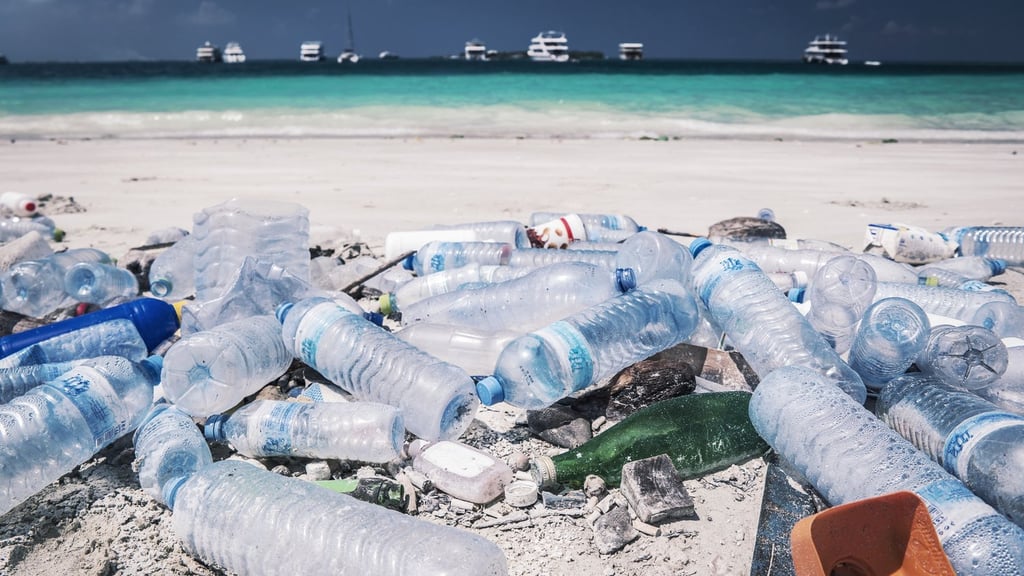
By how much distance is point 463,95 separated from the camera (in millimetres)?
17922

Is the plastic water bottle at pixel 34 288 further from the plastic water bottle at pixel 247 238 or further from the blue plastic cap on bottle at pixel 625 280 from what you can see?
the blue plastic cap on bottle at pixel 625 280

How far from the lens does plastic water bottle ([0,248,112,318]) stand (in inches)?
114

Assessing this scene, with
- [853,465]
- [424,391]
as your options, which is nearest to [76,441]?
[424,391]

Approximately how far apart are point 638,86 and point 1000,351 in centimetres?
1925

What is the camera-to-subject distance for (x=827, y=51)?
2221 inches

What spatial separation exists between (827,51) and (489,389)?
210ft

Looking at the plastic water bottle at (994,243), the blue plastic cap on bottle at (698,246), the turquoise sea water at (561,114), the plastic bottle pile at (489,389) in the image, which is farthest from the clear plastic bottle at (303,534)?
the turquoise sea water at (561,114)

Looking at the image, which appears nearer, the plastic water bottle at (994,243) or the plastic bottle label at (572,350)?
the plastic bottle label at (572,350)

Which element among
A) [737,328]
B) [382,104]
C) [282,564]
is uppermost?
[382,104]

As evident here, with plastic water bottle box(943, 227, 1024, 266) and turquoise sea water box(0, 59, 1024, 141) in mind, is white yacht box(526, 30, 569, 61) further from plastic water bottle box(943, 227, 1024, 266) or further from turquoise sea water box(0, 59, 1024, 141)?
plastic water bottle box(943, 227, 1024, 266)

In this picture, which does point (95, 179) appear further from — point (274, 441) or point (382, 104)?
point (382, 104)

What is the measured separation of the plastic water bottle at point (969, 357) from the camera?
5.92ft

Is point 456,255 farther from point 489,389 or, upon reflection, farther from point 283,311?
point 489,389

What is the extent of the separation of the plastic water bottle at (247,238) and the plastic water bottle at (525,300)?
0.81m
